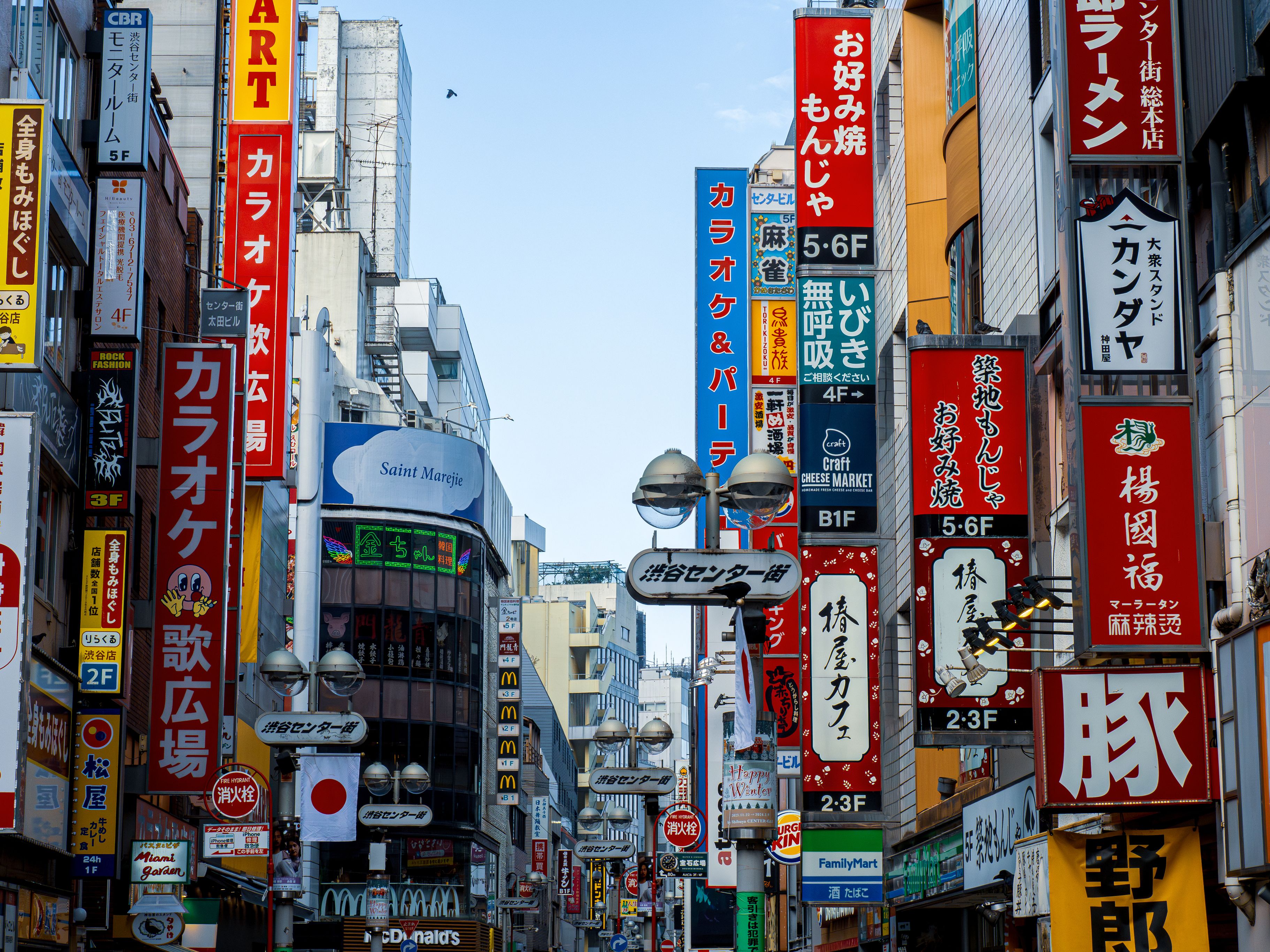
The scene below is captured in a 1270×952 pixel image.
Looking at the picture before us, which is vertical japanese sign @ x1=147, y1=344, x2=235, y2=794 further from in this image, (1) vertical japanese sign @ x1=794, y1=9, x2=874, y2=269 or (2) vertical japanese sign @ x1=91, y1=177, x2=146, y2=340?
(1) vertical japanese sign @ x1=794, y1=9, x2=874, y2=269

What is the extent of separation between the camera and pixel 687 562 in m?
14.7

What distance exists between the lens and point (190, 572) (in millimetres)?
30000

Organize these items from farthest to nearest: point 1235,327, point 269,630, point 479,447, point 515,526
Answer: point 515,526 → point 479,447 → point 269,630 → point 1235,327

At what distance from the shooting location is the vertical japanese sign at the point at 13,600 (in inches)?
733

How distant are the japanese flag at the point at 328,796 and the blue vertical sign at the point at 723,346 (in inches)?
553

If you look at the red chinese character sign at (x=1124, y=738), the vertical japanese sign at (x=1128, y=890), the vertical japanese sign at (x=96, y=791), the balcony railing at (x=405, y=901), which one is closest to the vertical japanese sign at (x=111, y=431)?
the vertical japanese sign at (x=96, y=791)

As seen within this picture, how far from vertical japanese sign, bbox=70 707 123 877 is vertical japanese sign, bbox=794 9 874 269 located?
14.5 metres

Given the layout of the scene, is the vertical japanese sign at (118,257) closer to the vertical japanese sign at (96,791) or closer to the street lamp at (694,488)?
the vertical japanese sign at (96,791)

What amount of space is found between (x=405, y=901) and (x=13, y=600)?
51.7 meters

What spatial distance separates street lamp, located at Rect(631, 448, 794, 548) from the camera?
14477 mm

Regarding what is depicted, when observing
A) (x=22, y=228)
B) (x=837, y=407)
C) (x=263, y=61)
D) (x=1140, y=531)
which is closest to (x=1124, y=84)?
(x=1140, y=531)

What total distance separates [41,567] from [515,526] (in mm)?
123585

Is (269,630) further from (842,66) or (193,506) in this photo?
(842,66)

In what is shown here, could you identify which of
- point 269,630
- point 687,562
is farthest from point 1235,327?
point 269,630
